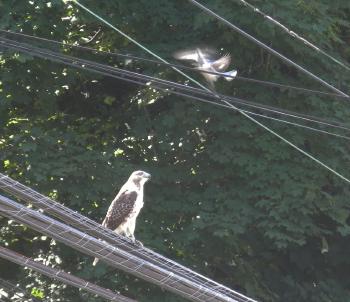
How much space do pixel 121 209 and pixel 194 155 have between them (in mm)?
2808

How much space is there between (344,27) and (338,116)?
1501 millimetres

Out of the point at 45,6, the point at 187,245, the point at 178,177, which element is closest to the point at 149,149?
the point at 178,177

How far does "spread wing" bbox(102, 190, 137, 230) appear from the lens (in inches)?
346

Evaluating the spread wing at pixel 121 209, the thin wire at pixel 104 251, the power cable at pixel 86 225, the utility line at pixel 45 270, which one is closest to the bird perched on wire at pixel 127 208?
the spread wing at pixel 121 209

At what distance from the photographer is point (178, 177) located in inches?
447

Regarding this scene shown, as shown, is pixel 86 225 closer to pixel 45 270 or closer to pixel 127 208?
pixel 45 270

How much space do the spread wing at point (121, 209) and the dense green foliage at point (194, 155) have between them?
5.37 feet

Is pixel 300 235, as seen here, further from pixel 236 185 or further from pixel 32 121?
pixel 32 121

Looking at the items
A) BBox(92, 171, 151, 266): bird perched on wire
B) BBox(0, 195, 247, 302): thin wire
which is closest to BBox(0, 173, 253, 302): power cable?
BBox(0, 195, 247, 302): thin wire

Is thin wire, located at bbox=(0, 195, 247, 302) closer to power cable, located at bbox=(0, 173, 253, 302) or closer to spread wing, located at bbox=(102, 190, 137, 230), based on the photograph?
power cable, located at bbox=(0, 173, 253, 302)

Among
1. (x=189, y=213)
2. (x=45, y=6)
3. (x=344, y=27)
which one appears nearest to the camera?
(x=45, y=6)

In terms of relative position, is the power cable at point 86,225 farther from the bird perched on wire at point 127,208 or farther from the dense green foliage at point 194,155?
the dense green foliage at point 194,155

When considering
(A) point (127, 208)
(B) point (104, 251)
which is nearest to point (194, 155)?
(A) point (127, 208)

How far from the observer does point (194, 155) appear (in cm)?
1150
